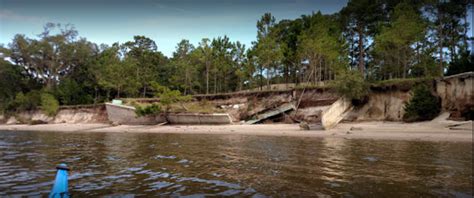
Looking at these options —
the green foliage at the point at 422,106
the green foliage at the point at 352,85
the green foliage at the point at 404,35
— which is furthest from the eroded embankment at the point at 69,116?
the green foliage at the point at 404,35

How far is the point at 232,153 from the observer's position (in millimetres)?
12438

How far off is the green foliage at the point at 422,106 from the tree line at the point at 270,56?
5062 millimetres

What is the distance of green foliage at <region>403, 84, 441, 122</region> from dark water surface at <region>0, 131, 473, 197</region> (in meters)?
9.79

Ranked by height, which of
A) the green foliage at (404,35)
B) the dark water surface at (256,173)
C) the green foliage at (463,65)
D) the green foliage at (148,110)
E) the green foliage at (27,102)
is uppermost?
the green foliage at (404,35)

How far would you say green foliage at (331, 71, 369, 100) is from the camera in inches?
989

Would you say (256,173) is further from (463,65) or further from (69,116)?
(69,116)

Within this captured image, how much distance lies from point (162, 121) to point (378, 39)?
26169mm

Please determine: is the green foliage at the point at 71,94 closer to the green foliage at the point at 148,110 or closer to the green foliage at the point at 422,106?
the green foliage at the point at 148,110

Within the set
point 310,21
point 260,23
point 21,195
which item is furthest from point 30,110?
point 21,195

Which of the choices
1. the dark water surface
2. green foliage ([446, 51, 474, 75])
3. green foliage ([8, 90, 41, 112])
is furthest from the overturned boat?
green foliage ([446, 51, 474, 75])

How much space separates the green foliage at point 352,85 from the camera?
25.1 meters

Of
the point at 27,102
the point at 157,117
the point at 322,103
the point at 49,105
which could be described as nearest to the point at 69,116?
the point at 49,105

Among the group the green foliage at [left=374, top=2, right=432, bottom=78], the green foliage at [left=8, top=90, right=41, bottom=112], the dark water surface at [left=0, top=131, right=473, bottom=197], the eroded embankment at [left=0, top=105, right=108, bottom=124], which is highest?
the green foliage at [left=374, top=2, right=432, bottom=78]

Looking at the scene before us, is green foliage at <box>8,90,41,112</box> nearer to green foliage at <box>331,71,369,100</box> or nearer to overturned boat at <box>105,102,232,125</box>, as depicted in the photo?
overturned boat at <box>105,102,232,125</box>
